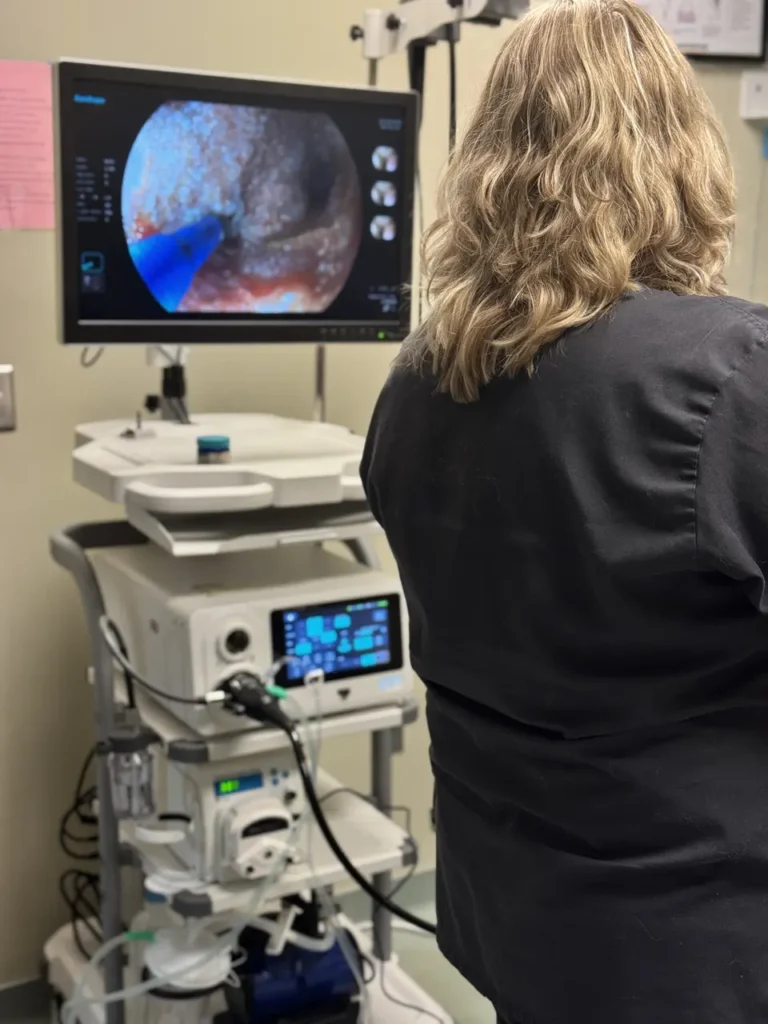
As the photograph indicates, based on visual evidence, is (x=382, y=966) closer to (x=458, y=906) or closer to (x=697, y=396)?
(x=458, y=906)

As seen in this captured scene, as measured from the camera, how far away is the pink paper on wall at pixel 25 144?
1.76 metres

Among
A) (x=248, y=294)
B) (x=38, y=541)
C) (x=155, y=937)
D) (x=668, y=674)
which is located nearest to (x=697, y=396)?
(x=668, y=674)

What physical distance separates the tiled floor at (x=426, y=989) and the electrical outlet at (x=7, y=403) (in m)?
1.03

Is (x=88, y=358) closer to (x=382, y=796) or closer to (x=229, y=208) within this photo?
(x=229, y=208)

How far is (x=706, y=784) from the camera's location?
0.94 meters

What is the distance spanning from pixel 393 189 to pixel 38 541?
86 cm

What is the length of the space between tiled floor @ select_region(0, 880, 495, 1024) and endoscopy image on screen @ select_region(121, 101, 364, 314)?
1302mm

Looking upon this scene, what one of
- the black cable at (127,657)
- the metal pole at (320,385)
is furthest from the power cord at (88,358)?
the black cable at (127,657)

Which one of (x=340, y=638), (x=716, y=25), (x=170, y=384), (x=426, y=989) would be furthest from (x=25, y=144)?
(x=426, y=989)

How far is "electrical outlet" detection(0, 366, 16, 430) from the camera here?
5.98 ft

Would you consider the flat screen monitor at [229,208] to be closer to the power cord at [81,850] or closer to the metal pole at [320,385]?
the metal pole at [320,385]

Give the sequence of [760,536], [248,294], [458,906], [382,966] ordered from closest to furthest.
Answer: [760,536] → [458,906] → [248,294] → [382,966]

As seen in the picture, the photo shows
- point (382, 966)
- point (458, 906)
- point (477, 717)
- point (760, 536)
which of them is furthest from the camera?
point (382, 966)

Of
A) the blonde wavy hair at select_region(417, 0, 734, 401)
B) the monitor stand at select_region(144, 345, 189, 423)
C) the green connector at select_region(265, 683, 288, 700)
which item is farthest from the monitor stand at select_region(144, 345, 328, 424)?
the blonde wavy hair at select_region(417, 0, 734, 401)
